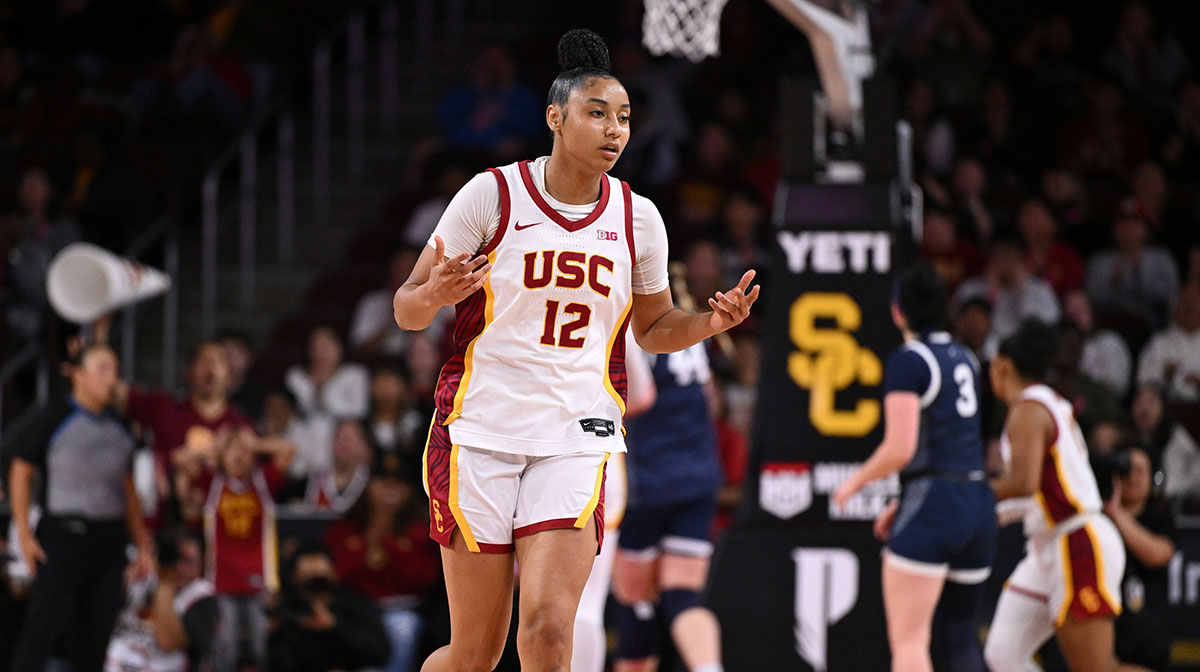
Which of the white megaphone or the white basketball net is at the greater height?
the white basketball net

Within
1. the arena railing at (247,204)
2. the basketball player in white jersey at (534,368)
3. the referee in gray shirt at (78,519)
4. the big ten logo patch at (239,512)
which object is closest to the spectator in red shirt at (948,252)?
the big ten logo patch at (239,512)

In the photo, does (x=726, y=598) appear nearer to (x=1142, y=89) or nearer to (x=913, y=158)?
(x=913, y=158)

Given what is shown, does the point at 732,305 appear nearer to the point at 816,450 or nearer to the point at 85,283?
the point at 816,450

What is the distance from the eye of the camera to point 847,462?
27.3ft

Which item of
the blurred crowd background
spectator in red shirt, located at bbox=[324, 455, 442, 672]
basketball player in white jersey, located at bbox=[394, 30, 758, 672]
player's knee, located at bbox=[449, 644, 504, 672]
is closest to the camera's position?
basketball player in white jersey, located at bbox=[394, 30, 758, 672]

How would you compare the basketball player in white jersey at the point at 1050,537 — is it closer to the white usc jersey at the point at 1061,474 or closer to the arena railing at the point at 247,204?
the white usc jersey at the point at 1061,474

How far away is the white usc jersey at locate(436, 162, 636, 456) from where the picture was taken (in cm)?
465

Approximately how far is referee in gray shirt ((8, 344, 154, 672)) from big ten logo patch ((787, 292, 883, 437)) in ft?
12.4

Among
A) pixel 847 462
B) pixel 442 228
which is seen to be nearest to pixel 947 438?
pixel 847 462

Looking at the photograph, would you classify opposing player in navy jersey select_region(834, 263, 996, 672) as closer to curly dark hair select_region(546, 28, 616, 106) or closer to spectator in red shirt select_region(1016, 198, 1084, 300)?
curly dark hair select_region(546, 28, 616, 106)

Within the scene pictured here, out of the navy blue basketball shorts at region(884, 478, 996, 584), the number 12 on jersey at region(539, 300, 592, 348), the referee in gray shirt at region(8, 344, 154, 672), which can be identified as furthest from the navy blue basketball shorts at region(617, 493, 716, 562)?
the number 12 on jersey at region(539, 300, 592, 348)

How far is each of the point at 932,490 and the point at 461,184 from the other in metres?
6.89

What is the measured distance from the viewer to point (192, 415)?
991 centimetres

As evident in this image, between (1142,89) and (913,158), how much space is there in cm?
252
